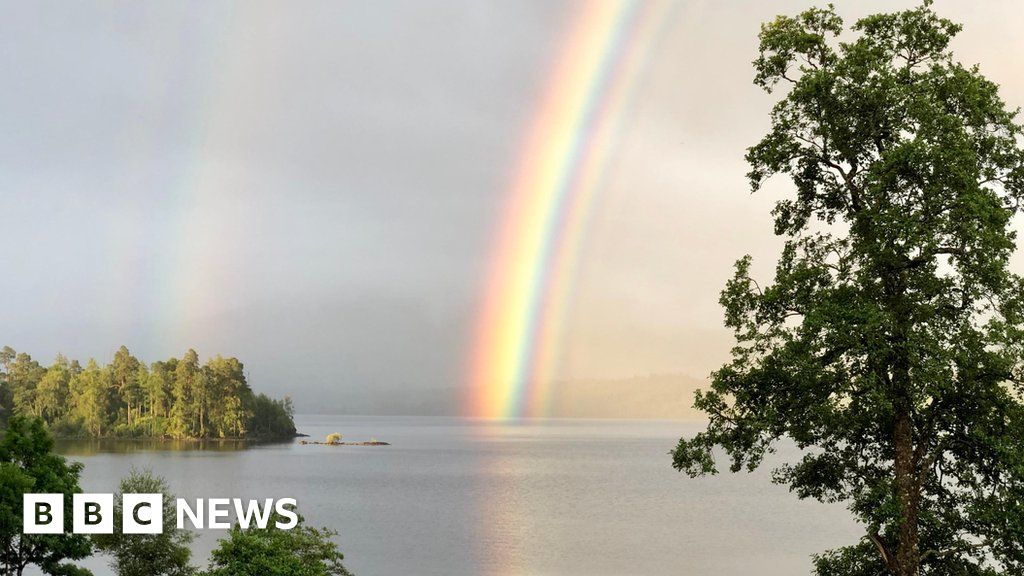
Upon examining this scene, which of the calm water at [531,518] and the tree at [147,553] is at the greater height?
the tree at [147,553]

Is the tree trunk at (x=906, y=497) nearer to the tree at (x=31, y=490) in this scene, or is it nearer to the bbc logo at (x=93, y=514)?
the bbc logo at (x=93, y=514)

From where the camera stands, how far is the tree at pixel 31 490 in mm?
33344

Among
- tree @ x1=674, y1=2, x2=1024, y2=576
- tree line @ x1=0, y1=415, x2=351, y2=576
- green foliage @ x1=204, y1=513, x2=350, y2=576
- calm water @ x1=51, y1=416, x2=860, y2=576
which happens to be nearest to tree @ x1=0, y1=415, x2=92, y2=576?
tree line @ x1=0, y1=415, x2=351, y2=576

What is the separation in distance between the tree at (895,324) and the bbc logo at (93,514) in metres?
24.7

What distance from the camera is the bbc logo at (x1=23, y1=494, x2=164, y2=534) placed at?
33.7 m

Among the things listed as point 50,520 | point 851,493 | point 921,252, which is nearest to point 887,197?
point 921,252

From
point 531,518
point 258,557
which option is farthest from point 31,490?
point 531,518

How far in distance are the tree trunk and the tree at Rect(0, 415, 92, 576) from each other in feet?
96.8

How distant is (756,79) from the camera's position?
24141mm

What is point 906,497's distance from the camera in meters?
21.1

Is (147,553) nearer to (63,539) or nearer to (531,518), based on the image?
(63,539)

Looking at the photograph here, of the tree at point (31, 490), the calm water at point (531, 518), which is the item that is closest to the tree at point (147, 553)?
the tree at point (31, 490)

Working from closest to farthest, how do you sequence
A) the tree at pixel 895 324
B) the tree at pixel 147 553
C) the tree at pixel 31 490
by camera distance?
the tree at pixel 895 324 < the tree at pixel 31 490 < the tree at pixel 147 553

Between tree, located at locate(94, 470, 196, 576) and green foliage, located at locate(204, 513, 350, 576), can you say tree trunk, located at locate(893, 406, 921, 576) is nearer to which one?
green foliage, located at locate(204, 513, 350, 576)
